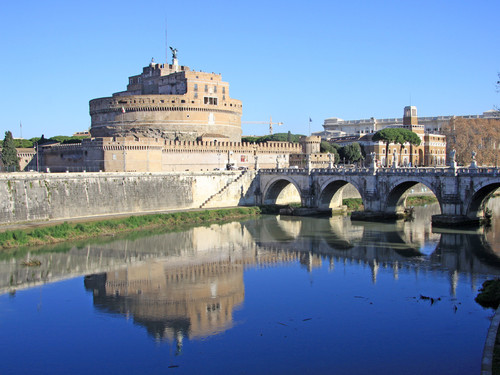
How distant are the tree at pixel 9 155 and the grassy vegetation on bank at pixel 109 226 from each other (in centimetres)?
1565

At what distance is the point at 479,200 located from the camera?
3453 centimetres

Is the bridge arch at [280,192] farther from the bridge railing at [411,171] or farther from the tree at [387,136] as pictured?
the tree at [387,136]

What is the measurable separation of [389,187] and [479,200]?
5.69 meters

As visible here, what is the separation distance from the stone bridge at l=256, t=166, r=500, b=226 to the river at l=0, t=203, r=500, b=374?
248 centimetres

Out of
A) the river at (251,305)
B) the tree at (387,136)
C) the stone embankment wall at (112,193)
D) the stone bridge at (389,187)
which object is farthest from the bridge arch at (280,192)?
the tree at (387,136)

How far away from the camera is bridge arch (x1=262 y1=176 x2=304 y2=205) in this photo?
46.8 m

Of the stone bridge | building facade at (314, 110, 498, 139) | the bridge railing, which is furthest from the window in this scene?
building facade at (314, 110, 498, 139)

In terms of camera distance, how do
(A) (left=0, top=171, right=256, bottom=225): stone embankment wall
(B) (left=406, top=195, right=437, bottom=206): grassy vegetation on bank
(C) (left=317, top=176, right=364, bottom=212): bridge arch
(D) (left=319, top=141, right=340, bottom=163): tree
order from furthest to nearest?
(D) (left=319, top=141, right=340, bottom=163): tree, (B) (left=406, top=195, right=437, bottom=206): grassy vegetation on bank, (C) (left=317, top=176, right=364, bottom=212): bridge arch, (A) (left=0, top=171, right=256, bottom=225): stone embankment wall

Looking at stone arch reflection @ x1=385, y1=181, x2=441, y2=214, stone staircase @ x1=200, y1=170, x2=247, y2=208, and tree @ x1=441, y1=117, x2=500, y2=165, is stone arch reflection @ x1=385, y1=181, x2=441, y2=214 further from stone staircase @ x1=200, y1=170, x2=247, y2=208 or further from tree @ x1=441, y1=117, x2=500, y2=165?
tree @ x1=441, y1=117, x2=500, y2=165

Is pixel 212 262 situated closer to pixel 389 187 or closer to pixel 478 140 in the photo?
pixel 389 187

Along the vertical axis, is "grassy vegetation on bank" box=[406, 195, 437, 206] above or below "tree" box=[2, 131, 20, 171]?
below

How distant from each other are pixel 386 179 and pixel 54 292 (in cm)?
2309

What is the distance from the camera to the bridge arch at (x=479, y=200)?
33062 mm

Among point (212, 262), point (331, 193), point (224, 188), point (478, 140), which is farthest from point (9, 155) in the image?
point (478, 140)
